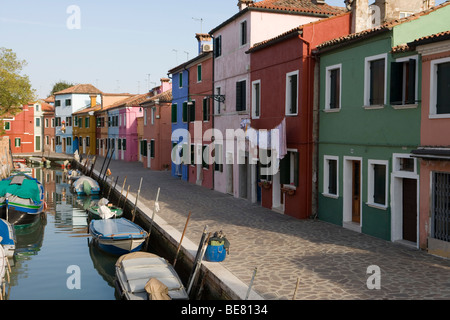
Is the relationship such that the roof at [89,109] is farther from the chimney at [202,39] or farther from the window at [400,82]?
the window at [400,82]

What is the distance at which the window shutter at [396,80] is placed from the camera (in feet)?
43.1

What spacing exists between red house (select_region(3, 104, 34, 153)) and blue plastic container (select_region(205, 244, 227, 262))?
63954 mm

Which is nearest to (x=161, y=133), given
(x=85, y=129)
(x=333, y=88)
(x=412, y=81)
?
(x=333, y=88)

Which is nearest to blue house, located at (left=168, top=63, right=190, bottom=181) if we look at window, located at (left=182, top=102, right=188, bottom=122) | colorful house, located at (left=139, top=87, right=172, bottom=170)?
window, located at (left=182, top=102, right=188, bottom=122)

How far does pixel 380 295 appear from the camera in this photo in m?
9.38

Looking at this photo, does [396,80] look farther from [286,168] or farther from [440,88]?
[286,168]

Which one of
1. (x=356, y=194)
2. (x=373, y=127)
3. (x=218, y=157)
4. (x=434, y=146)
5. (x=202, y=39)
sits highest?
(x=202, y=39)

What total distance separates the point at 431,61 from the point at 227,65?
13.6 metres

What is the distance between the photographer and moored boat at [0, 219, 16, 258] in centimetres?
1666

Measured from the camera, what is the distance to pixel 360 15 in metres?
17.9

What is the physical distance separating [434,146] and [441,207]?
1547mm

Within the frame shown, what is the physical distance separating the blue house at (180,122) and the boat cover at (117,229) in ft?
42.3

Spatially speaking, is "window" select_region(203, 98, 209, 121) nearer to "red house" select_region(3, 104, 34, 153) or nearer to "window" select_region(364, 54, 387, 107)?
"window" select_region(364, 54, 387, 107)
